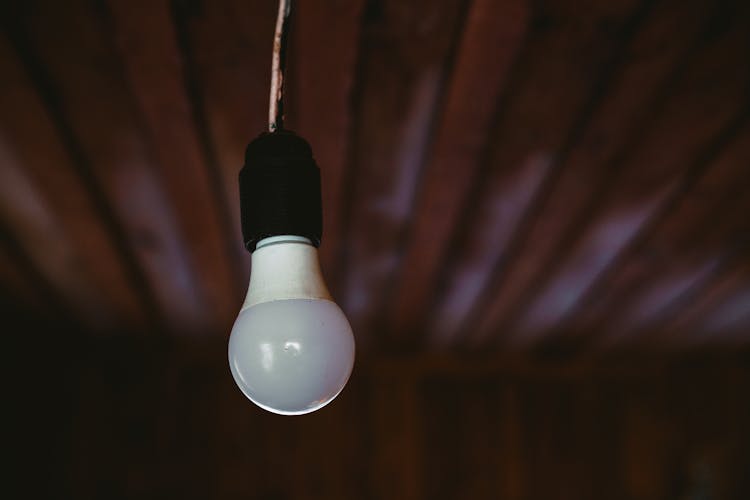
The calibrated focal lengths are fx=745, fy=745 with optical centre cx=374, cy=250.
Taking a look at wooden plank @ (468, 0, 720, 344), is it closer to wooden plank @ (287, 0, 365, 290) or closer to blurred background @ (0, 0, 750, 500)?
blurred background @ (0, 0, 750, 500)


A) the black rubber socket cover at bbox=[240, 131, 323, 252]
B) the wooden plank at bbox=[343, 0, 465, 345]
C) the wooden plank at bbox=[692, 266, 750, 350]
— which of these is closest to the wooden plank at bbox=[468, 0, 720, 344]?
the wooden plank at bbox=[343, 0, 465, 345]

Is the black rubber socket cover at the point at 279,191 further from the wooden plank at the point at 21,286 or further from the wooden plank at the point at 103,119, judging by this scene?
the wooden plank at the point at 21,286

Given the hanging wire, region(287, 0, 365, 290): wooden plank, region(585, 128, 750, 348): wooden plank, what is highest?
region(585, 128, 750, 348): wooden plank

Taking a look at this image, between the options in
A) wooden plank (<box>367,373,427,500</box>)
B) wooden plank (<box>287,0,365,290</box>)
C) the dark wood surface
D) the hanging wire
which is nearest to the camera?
the hanging wire

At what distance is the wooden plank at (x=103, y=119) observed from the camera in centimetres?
139

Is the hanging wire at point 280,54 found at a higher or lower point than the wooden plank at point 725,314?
lower

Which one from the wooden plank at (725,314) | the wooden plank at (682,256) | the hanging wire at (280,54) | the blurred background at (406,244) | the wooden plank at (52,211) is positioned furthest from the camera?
the wooden plank at (725,314)

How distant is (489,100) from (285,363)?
3.43 ft

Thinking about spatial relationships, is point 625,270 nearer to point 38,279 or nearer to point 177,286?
point 177,286

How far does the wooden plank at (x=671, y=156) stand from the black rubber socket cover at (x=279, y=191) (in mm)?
967

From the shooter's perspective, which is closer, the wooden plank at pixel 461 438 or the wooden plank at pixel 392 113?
the wooden plank at pixel 392 113

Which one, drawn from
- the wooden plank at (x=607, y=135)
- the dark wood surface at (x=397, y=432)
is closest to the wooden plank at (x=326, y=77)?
the wooden plank at (x=607, y=135)

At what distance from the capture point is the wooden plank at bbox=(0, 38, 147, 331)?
162cm

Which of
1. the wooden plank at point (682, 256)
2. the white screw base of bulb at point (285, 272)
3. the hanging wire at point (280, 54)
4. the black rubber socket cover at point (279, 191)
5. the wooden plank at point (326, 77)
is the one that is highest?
the wooden plank at point (682, 256)
